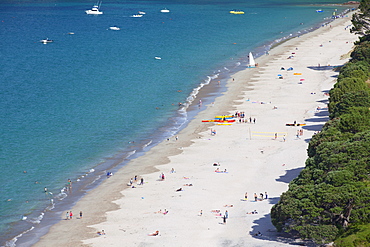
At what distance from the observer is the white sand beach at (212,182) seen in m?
41.9

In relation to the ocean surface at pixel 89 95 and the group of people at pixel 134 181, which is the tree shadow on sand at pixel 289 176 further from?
the ocean surface at pixel 89 95

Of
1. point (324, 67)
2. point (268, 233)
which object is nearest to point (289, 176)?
point (268, 233)

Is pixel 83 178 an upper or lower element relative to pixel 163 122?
lower

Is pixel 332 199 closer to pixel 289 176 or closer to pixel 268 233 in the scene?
pixel 268 233

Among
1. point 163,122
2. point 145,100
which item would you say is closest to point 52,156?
point 163,122

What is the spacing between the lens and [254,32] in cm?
16188

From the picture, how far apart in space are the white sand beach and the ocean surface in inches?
115

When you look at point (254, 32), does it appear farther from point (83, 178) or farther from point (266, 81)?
point (83, 178)

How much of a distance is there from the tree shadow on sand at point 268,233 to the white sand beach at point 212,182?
7 centimetres

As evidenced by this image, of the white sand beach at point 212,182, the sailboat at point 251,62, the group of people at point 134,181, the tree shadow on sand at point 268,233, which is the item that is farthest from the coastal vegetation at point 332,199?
the sailboat at point 251,62

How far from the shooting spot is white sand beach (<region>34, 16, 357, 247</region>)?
41938 millimetres

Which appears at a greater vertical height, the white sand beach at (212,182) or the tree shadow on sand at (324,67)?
the tree shadow on sand at (324,67)

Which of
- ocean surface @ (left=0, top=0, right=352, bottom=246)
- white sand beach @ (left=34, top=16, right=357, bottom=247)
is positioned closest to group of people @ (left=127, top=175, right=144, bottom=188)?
white sand beach @ (left=34, top=16, right=357, bottom=247)

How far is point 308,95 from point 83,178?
131 feet
